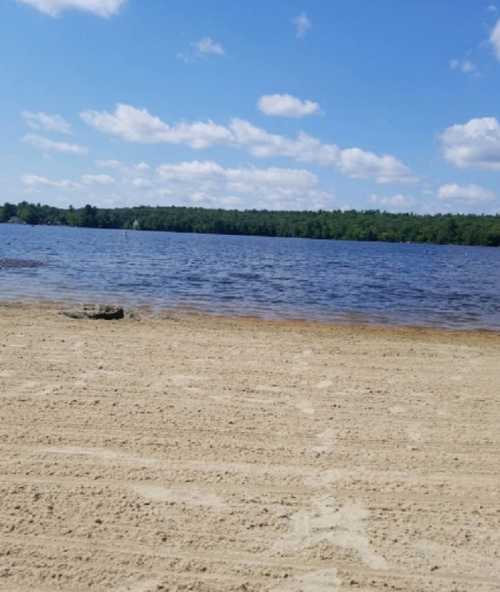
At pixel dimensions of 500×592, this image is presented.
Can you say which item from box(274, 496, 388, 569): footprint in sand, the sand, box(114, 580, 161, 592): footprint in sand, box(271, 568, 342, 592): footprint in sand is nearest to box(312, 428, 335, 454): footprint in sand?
the sand

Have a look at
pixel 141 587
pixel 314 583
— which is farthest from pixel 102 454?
pixel 314 583

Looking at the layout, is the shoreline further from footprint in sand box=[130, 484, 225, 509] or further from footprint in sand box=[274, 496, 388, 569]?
footprint in sand box=[274, 496, 388, 569]

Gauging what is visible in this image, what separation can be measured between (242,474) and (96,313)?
1037cm

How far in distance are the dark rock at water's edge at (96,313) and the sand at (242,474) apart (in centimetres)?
467

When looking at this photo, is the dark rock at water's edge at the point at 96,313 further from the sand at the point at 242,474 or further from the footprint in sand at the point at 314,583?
the footprint in sand at the point at 314,583

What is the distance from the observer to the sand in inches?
152

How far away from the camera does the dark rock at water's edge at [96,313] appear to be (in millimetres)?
14648

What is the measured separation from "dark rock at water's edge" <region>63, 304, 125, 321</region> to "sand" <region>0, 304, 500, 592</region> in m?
4.67

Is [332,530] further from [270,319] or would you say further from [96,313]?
[270,319]

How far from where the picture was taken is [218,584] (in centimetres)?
368

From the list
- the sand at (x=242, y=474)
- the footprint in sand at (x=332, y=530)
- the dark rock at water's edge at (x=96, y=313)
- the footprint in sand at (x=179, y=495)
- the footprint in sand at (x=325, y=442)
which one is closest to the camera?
the sand at (x=242, y=474)

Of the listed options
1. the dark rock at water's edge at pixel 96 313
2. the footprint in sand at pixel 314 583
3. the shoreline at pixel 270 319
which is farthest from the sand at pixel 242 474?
the shoreline at pixel 270 319

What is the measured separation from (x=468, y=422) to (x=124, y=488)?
14.5ft

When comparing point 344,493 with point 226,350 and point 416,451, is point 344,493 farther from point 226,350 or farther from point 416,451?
point 226,350
